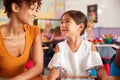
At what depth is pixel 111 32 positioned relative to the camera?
399 centimetres

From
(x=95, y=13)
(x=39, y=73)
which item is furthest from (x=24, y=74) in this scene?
(x=95, y=13)

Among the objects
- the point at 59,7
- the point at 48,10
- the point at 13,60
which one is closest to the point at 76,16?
the point at 13,60

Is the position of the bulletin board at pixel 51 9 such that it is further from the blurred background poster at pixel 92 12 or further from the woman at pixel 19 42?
the woman at pixel 19 42

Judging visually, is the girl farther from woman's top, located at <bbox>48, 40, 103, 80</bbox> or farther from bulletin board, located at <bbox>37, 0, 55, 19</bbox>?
bulletin board, located at <bbox>37, 0, 55, 19</bbox>

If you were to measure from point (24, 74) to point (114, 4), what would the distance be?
3496 mm

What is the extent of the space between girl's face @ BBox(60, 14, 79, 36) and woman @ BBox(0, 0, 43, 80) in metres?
0.11

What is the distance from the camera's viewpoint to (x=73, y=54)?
2.74 feet

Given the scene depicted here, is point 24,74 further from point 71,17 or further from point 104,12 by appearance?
point 104,12

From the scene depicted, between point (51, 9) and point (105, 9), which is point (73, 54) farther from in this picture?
point (105, 9)

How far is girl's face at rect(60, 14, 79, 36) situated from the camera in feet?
2.66

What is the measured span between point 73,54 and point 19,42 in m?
0.23

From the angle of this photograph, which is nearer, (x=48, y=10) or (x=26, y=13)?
(x=26, y=13)

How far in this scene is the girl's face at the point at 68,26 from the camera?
0.81m

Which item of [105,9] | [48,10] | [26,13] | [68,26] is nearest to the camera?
[26,13]
